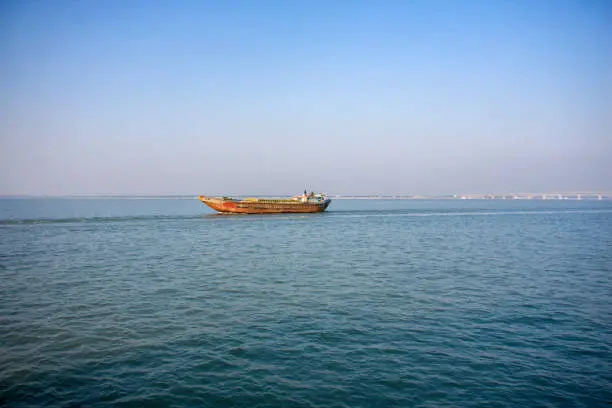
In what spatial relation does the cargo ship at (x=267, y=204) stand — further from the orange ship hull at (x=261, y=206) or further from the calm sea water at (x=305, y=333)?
the calm sea water at (x=305, y=333)

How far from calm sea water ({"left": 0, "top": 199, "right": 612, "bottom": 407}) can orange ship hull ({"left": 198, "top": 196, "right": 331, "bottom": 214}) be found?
61963 mm

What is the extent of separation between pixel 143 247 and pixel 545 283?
3263 centimetres

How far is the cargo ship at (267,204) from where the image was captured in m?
91.5

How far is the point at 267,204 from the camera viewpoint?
93.9 m

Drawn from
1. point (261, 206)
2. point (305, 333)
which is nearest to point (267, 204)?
point (261, 206)

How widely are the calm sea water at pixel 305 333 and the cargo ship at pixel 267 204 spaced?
62.1m

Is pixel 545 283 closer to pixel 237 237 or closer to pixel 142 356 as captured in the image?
pixel 142 356

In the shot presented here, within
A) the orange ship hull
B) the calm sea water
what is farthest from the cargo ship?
the calm sea water

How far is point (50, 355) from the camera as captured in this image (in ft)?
39.5

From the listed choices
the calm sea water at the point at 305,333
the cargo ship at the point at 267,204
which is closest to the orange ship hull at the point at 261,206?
the cargo ship at the point at 267,204

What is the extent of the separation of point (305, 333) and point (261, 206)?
80.3 meters

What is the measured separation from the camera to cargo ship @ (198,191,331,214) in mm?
91500

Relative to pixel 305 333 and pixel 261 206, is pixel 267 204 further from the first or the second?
pixel 305 333

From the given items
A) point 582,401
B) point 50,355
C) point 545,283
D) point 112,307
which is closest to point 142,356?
point 50,355
